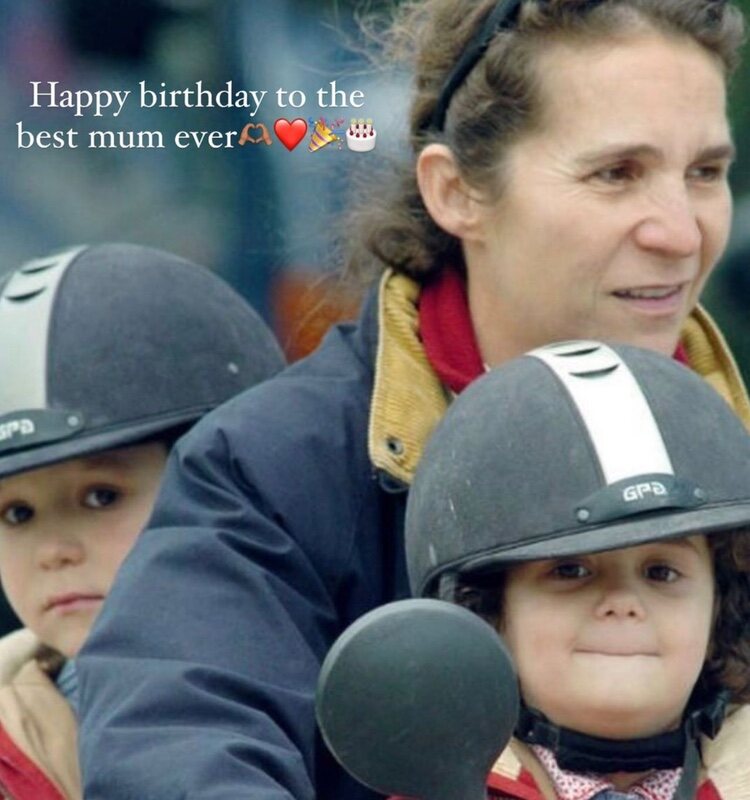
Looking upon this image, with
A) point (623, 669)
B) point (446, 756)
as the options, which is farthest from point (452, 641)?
point (623, 669)

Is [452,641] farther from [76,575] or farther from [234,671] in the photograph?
[76,575]

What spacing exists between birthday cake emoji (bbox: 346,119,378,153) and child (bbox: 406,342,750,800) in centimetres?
164

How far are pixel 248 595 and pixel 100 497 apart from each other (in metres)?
0.93

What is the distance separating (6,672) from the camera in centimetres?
459

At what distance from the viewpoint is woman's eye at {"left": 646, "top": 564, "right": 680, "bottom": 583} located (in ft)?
10.8

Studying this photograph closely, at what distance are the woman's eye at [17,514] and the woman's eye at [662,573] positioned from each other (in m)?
1.46

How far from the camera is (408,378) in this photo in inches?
155

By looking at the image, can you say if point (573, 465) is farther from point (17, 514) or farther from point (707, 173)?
point (17, 514)

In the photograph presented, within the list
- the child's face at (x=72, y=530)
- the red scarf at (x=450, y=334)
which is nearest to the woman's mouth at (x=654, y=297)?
the red scarf at (x=450, y=334)

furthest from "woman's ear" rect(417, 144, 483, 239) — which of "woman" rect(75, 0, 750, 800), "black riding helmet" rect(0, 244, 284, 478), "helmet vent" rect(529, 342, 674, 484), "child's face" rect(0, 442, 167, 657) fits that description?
"helmet vent" rect(529, 342, 674, 484)

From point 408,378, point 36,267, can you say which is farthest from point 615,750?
point 36,267

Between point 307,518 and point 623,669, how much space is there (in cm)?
66

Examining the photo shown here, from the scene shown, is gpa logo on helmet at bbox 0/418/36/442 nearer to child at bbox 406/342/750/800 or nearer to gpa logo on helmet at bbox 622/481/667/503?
child at bbox 406/342/750/800

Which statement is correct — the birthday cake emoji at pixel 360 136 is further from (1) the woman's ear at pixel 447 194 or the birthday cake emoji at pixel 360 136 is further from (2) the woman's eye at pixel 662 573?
(2) the woman's eye at pixel 662 573
